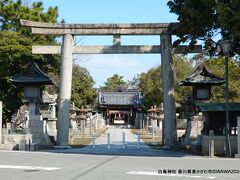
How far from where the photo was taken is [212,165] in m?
16.0

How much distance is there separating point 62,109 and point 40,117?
1824mm

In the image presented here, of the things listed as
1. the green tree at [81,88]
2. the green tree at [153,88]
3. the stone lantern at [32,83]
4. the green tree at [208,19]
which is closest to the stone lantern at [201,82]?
the green tree at [208,19]

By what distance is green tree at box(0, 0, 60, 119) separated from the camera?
121ft

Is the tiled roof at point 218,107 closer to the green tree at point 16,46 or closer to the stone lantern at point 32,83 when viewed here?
the stone lantern at point 32,83

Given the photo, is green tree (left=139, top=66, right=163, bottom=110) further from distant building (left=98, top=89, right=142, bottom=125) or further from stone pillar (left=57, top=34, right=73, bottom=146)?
stone pillar (left=57, top=34, right=73, bottom=146)

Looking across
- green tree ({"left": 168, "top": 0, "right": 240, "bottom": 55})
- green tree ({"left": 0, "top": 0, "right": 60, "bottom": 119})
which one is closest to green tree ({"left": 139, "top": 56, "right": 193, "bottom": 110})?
green tree ({"left": 0, "top": 0, "right": 60, "bottom": 119})

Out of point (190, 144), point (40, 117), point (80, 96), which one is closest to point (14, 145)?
point (40, 117)

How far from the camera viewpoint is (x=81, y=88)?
62844 millimetres

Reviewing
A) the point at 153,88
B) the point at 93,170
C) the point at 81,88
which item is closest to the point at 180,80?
the point at 153,88

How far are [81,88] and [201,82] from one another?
36.8 meters

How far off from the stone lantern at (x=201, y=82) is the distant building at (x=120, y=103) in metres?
52.9

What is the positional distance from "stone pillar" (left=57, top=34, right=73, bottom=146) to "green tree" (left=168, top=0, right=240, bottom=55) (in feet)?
21.0

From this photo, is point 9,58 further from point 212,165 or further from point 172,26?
point 212,165

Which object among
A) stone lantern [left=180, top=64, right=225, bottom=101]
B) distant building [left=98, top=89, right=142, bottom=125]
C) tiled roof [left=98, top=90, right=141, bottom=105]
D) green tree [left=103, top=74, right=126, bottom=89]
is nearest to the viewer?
stone lantern [left=180, top=64, right=225, bottom=101]
